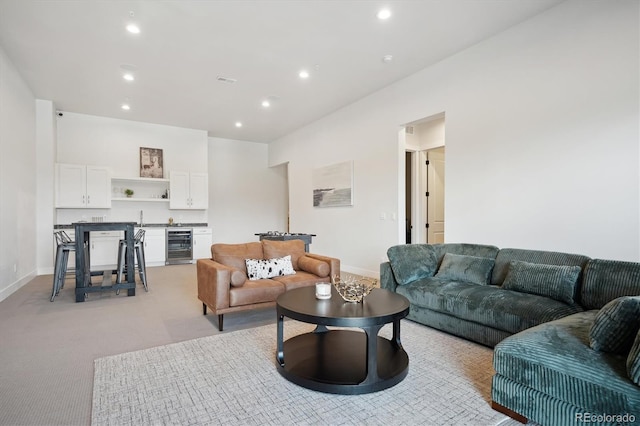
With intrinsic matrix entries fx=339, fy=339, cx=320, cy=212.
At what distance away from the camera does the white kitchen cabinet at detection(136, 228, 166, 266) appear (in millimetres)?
7457

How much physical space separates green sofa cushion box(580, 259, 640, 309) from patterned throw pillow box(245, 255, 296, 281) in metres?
2.80

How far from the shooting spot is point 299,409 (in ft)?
6.44

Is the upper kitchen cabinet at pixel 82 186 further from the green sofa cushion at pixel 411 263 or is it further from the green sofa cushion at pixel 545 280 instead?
the green sofa cushion at pixel 545 280

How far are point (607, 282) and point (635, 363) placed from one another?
53.0 inches

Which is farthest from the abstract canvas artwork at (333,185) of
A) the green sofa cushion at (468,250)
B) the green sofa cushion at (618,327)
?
the green sofa cushion at (618,327)

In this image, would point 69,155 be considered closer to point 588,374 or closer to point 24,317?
point 24,317

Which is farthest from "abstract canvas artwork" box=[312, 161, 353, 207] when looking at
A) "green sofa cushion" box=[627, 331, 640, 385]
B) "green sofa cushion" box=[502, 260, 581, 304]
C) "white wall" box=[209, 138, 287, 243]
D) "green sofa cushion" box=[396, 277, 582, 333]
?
"green sofa cushion" box=[627, 331, 640, 385]

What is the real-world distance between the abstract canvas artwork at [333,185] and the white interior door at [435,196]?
1.60 m

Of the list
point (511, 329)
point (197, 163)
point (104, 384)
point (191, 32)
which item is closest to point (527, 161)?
point (511, 329)

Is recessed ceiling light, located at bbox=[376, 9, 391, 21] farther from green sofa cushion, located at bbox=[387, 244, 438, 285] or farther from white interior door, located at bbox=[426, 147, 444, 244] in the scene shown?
white interior door, located at bbox=[426, 147, 444, 244]

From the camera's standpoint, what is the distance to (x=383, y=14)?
360 cm

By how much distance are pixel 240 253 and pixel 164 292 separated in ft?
6.08

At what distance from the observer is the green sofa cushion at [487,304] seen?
2570 millimetres

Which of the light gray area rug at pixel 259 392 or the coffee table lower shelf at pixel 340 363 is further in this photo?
the coffee table lower shelf at pixel 340 363
